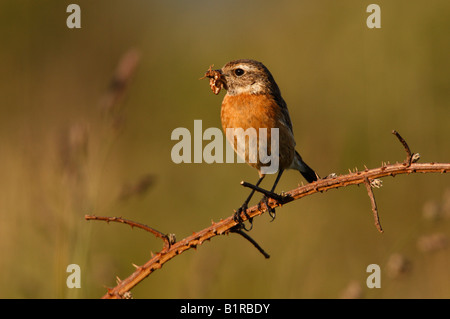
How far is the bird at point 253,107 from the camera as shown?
151 inches

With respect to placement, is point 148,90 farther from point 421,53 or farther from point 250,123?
point 250,123

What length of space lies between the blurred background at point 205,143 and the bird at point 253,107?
49 cm

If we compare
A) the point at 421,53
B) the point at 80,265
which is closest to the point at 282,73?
the point at 421,53

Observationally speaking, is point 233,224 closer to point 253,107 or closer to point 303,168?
point 253,107

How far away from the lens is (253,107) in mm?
3918

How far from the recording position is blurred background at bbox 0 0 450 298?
334cm

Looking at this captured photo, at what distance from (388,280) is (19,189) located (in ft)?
10.7

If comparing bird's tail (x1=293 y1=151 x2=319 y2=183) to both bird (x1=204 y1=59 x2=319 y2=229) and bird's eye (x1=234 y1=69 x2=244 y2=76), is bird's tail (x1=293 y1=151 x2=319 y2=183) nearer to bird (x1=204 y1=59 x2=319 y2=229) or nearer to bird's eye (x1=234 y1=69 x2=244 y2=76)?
bird (x1=204 y1=59 x2=319 y2=229)

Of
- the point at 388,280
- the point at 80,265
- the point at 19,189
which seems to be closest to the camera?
the point at 80,265

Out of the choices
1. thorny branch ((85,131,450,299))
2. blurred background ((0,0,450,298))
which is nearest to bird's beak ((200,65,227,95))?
blurred background ((0,0,450,298))

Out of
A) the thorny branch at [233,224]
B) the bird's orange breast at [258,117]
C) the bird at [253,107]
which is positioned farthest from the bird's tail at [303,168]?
the thorny branch at [233,224]

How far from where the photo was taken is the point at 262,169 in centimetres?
394

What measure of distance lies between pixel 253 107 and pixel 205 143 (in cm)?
110

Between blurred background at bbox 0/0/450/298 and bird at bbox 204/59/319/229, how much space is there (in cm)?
49
